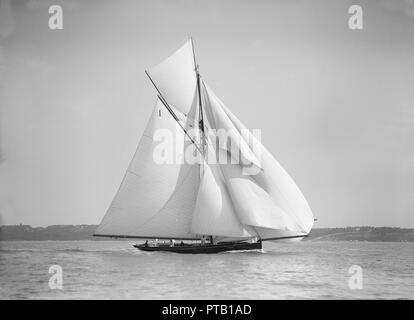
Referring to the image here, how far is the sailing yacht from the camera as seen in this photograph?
4006cm

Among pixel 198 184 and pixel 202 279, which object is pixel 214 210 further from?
pixel 202 279

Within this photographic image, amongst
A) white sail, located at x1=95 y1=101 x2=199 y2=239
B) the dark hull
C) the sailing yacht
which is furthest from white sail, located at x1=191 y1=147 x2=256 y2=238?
white sail, located at x1=95 y1=101 x2=199 y2=239

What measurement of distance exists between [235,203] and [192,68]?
10.5 meters

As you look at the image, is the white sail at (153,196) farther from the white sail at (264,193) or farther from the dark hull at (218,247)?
the white sail at (264,193)

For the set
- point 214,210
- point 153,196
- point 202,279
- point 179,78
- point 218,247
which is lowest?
point 202,279

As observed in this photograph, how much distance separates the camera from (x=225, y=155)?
134 feet

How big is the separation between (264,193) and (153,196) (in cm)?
782

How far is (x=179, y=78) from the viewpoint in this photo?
4281 centimetres

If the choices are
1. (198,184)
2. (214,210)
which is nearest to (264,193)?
(214,210)

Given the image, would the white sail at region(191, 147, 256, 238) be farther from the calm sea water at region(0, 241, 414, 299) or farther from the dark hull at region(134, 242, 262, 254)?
the calm sea water at region(0, 241, 414, 299)

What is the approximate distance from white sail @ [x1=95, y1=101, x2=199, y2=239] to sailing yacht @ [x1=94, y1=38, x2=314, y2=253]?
0.07 m

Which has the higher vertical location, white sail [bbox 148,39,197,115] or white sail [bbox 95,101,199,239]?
white sail [bbox 148,39,197,115]
